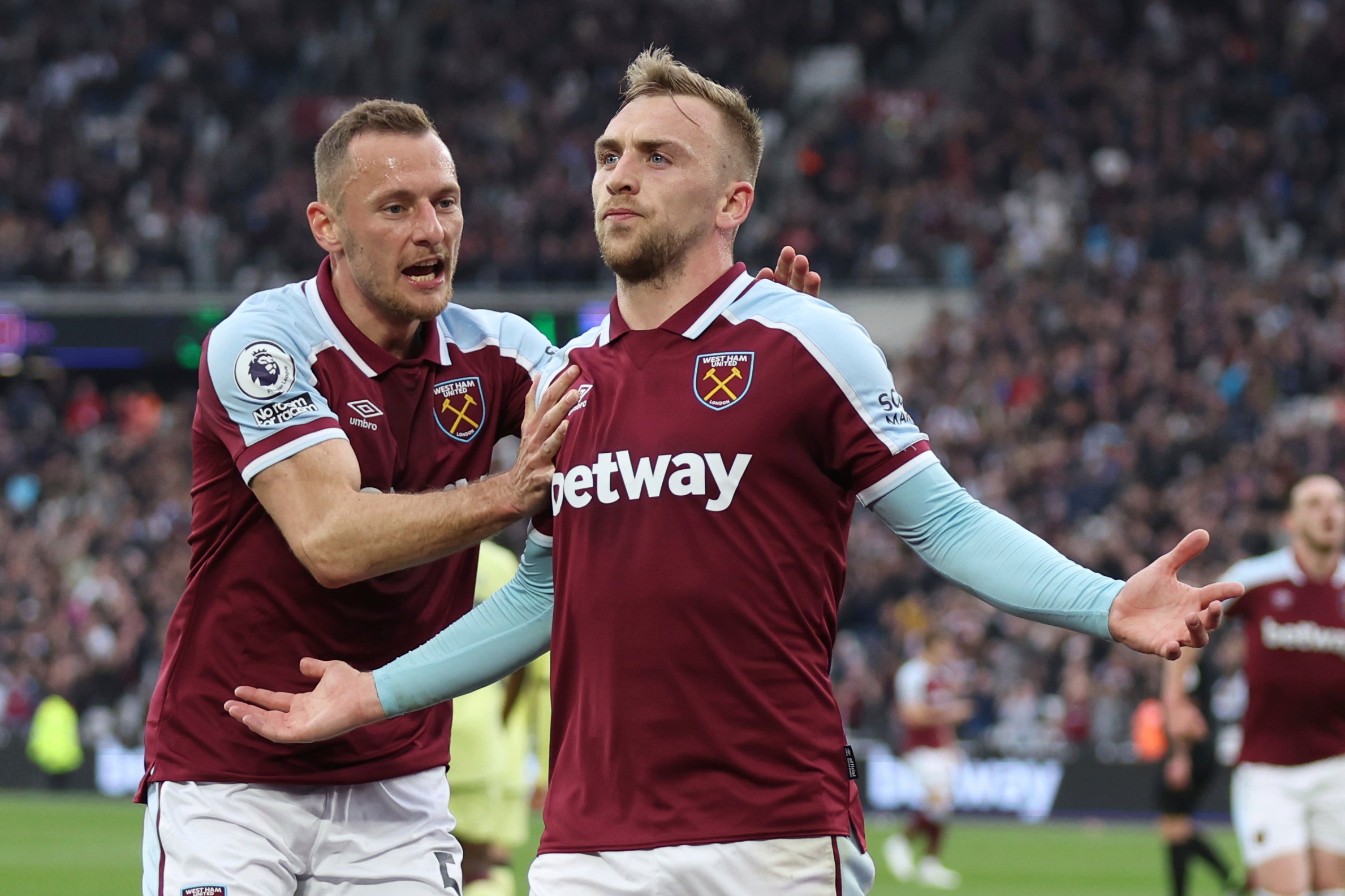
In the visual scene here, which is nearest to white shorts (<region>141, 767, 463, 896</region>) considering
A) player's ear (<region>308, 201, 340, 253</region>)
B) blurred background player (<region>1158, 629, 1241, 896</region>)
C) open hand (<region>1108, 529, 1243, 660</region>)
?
player's ear (<region>308, 201, 340, 253</region>)

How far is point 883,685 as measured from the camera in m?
21.7

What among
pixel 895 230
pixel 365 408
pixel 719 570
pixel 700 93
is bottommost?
pixel 719 570

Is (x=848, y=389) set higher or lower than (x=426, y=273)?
lower

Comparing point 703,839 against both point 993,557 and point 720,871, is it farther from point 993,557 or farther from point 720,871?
point 993,557

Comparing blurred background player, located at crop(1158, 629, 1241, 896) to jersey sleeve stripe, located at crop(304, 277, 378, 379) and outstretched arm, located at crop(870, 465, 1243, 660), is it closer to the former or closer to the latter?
jersey sleeve stripe, located at crop(304, 277, 378, 379)

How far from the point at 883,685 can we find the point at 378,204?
17.4 meters

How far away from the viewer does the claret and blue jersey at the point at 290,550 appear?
476 cm

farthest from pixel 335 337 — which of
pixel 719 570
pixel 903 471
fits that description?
pixel 903 471

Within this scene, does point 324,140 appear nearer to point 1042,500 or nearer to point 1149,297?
point 1042,500

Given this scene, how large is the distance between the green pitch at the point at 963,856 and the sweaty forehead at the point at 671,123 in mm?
11039

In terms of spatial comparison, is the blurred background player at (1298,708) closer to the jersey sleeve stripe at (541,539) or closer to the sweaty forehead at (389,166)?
the sweaty forehead at (389,166)

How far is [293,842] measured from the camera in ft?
15.7

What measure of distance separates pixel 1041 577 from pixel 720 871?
2.90 feet

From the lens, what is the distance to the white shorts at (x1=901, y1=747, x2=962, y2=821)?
16.2 meters
